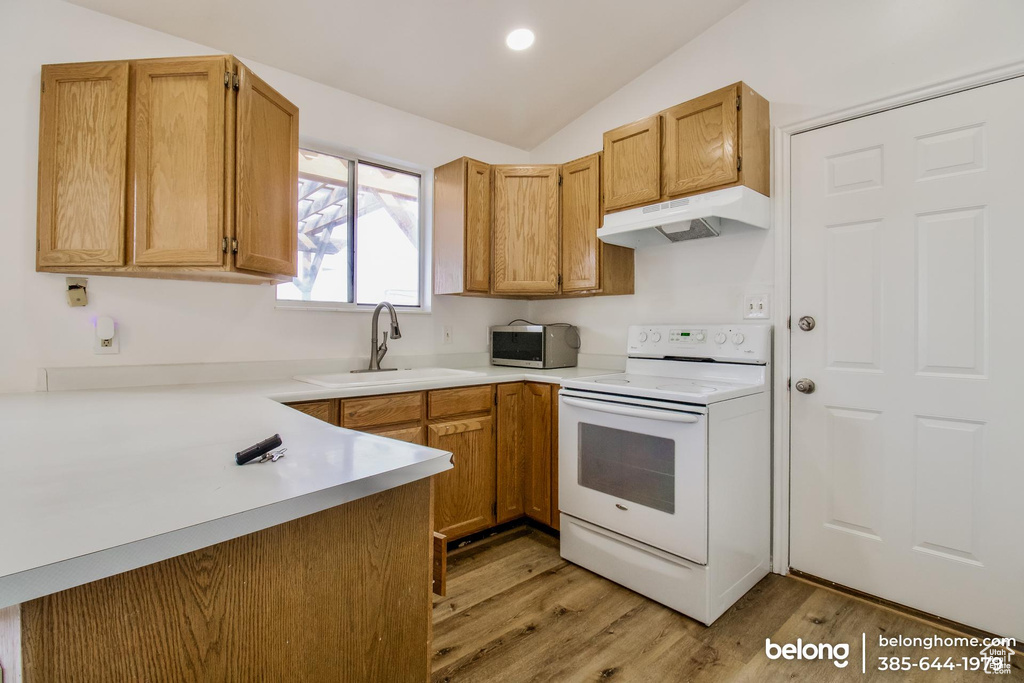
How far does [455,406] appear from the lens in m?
2.37

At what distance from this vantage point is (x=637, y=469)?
202 cm

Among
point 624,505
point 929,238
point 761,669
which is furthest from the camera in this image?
point 624,505

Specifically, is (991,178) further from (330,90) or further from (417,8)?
(330,90)

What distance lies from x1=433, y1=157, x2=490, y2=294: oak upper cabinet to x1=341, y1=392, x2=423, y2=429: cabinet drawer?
0.86m

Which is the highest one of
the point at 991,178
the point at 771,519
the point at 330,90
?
the point at 330,90

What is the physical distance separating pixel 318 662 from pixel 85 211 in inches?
73.5

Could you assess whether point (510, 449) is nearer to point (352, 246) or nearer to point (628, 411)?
point (628, 411)

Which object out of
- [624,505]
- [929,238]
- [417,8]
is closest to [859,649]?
[624,505]

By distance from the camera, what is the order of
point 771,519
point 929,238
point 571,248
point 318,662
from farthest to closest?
point 571,248, point 771,519, point 929,238, point 318,662

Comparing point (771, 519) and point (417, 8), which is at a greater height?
point (417, 8)

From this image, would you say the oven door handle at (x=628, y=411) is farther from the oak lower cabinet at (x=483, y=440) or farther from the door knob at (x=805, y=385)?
the door knob at (x=805, y=385)

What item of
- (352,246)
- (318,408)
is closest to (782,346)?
(318,408)

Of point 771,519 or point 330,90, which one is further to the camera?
point 330,90

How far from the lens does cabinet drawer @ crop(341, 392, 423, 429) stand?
2.02m
